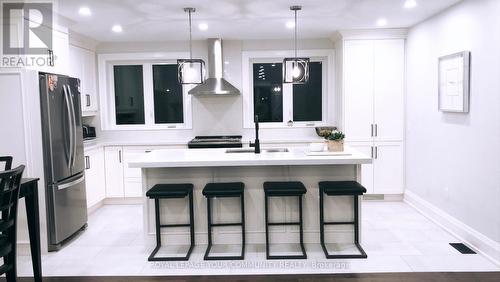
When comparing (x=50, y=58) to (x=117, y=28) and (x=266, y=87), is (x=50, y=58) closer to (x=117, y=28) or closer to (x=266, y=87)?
(x=117, y=28)

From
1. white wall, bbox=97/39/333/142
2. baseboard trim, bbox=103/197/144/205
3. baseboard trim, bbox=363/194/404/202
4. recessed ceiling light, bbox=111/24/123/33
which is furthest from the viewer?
white wall, bbox=97/39/333/142

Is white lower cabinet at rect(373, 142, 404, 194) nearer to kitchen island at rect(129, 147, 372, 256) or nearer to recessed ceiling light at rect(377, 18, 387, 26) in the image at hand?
recessed ceiling light at rect(377, 18, 387, 26)

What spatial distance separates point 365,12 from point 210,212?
279 cm


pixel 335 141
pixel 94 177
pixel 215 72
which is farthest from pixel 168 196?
pixel 215 72

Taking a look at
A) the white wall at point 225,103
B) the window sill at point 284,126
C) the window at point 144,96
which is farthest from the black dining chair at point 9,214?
the window sill at point 284,126

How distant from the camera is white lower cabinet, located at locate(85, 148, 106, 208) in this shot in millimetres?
5504

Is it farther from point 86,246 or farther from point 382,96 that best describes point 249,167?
point 382,96

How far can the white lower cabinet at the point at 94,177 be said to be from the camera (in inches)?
217

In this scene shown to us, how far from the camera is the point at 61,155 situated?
4.23 meters

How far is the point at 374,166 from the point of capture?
19.4ft

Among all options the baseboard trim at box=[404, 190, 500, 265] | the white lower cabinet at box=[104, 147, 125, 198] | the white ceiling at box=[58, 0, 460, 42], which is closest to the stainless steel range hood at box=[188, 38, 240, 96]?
the white ceiling at box=[58, 0, 460, 42]

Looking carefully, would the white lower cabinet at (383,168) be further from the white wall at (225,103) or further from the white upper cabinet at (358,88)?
the white wall at (225,103)

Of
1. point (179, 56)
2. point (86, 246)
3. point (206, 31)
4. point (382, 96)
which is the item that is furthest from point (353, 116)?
point (86, 246)

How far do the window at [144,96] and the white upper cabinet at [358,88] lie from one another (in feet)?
7.89
